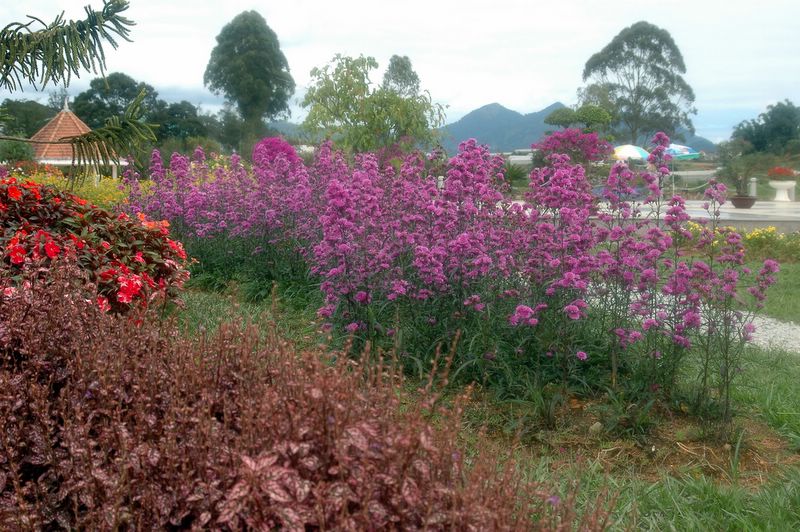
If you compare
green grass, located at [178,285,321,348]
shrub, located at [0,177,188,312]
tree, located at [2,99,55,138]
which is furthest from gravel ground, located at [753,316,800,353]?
tree, located at [2,99,55,138]

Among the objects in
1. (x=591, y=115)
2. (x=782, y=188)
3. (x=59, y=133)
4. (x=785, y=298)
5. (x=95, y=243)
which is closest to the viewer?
(x=95, y=243)

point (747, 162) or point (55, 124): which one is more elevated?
point (55, 124)

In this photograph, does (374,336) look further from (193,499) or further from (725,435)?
(193,499)

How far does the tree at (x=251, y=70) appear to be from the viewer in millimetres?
47250

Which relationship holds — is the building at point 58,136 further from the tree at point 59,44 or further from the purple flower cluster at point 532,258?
the purple flower cluster at point 532,258

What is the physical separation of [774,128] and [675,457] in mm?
44579

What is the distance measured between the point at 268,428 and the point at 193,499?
0.27 m

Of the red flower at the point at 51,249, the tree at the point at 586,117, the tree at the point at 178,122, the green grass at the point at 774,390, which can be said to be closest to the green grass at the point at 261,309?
the red flower at the point at 51,249

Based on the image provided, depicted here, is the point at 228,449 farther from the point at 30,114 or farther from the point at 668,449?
the point at 30,114

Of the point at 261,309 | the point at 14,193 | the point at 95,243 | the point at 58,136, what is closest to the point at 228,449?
the point at 95,243

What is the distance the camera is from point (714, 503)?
3098mm

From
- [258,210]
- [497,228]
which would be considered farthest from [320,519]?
[258,210]

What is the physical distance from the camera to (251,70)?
4806 centimetres

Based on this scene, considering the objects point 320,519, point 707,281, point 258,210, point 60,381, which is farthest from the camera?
point 258,210
